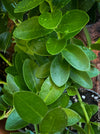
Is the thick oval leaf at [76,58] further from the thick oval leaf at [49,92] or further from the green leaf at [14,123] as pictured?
the green leaf at [14,123]

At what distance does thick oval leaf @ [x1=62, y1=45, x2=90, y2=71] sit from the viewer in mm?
470

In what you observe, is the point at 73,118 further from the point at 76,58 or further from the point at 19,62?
the point at 19,62

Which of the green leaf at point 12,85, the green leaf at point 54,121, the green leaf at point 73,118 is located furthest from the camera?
the green leaf at point 12,85

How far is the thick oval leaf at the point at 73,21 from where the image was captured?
43 centimetres

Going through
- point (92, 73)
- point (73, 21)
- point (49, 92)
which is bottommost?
point (92, 73)

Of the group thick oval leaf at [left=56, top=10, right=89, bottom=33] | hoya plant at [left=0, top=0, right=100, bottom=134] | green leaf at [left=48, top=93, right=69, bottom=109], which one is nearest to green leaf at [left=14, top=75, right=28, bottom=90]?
hoya plant at [left=0, top=0, right=100, bottom=134]

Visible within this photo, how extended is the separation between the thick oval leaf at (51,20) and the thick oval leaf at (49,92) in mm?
164

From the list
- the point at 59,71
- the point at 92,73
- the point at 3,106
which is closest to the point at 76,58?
the point at 59,71

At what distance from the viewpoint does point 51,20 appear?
43 centimetres

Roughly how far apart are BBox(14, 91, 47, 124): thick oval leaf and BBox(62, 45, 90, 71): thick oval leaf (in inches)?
5.4

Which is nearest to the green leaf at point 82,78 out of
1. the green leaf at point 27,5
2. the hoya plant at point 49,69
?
the hoya plant at point 49,69

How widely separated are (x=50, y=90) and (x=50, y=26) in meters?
0.18

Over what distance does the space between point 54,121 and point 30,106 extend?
6cm

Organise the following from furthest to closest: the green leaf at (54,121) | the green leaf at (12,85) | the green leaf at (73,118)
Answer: the green leaf at (12,85) → the green leaf at (73,118) → the green leaf at (54,121)
